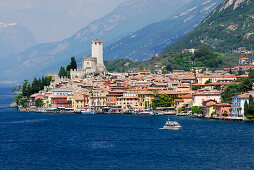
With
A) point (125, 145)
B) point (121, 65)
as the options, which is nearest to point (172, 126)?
point (125, 145)

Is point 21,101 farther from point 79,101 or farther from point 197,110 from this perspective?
point 197,110

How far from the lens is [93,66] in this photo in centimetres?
13450

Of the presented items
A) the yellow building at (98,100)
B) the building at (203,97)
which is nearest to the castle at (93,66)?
the yellow building at (98,100)

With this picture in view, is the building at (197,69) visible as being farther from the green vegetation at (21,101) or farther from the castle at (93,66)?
the green vegetation at (21,101)

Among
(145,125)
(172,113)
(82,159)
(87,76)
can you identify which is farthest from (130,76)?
(82,159)

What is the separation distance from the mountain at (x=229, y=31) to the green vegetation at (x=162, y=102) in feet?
211

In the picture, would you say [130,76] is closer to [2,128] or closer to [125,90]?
[125,90]

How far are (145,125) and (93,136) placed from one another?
10.9 m

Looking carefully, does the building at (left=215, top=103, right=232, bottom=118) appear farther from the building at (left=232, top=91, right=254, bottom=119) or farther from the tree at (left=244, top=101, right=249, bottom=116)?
the tree at (left=244, top=101, right=249, bottom=116)

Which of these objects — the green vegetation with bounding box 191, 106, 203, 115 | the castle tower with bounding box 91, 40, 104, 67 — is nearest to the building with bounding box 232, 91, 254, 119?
the green vegetation with bounding box 191, 106, 203, 115

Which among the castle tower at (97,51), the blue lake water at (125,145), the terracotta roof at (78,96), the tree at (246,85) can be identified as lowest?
the blue lake water at (125,145)

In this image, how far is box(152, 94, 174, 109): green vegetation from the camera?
93188 millimetres

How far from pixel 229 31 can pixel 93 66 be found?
5276 cm

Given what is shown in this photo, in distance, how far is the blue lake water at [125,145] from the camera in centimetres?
4731
